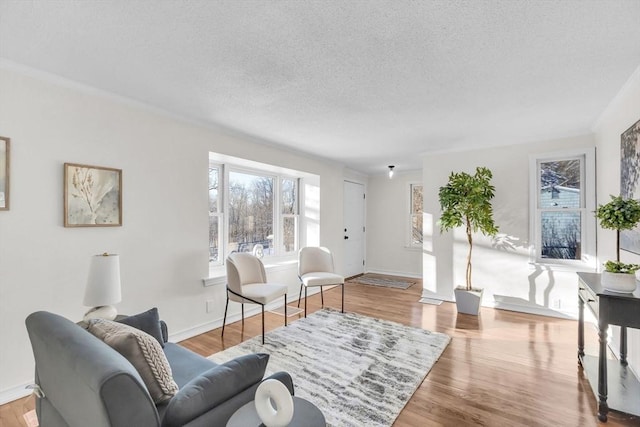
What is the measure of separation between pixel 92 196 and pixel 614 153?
183 inches

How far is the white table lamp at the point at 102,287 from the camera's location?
1.97 m

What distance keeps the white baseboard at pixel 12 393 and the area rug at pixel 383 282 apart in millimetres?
4664

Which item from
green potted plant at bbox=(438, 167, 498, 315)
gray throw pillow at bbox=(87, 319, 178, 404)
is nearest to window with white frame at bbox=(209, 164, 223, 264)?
gray throw pillow at bbox=(87, 319, 178, 404)

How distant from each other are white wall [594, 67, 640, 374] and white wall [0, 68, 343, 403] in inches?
144

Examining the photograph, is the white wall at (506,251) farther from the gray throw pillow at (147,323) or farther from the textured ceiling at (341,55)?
the gray throw pillow at (147,323)

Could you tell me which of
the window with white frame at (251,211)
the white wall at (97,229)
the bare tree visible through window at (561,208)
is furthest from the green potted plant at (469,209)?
the white wall at (97,229)

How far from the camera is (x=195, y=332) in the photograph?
322 cm

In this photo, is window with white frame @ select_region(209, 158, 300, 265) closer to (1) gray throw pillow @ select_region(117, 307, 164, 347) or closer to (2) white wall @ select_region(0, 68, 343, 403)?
(2) white wall @ select_region(0, 68, 343, 403)

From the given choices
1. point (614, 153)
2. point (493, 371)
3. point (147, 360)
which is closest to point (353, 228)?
point (493, 371)

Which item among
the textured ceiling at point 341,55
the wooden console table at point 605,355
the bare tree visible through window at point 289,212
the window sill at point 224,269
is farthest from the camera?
the bare tree visible through window at point 289,212

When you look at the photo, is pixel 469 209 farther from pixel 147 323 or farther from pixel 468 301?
pixel 147 323

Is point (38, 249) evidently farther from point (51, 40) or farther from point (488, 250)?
point (488, 250)

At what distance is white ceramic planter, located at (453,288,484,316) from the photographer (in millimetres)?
3854

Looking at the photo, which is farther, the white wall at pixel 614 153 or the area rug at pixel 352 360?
the white wall at pixel 614 153
